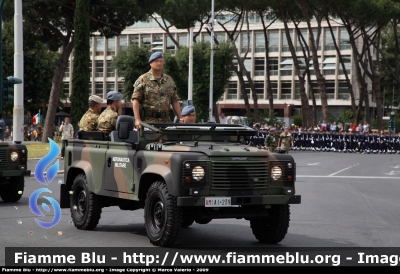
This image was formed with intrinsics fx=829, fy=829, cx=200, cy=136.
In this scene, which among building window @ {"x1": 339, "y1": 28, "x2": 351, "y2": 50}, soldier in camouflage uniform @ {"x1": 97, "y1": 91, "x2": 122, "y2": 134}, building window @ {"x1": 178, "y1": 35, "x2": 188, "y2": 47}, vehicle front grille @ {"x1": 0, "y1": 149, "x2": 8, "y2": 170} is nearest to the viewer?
soldier in camouflage uniform @ {"x1": 97, "y1": 91, "x2": 122, "y2": 134}

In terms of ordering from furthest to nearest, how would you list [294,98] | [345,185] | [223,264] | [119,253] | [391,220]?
[294,98], [345,185], [391,220], [119,253], [223,264]

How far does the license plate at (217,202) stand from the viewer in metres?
8.88

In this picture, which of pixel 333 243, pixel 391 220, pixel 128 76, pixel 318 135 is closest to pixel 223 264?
pixel 333 243

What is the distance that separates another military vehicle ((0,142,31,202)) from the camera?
1503 cm

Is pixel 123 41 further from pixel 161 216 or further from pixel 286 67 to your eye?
pixel 161 216

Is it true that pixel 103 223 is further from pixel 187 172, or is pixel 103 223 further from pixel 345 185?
pixel 345 185

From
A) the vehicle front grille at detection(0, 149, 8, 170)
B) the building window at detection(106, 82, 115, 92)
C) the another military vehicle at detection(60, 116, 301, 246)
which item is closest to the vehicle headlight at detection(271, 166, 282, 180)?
the another military vehicle at detection(60, 116, 301, 246)

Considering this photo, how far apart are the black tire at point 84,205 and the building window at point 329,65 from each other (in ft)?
273

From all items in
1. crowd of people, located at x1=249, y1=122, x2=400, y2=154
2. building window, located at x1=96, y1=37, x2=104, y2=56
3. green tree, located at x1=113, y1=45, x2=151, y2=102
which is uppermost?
building window, located at x1=96, y1=37, x2=104, y2=56

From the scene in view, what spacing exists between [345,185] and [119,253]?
13.4 m

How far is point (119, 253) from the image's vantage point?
873cm

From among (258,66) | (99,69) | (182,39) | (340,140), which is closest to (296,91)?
(258,66)

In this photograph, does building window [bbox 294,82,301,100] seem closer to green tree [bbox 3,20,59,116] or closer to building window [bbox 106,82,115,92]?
building window [bbox 106,82,115,92]

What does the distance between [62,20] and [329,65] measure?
50.7 metres
